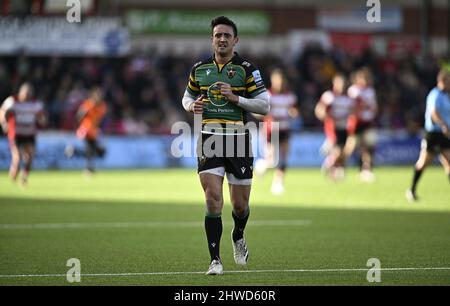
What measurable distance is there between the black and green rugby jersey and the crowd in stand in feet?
85.2

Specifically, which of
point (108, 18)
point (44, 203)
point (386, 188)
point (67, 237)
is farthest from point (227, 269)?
point (108, 18)

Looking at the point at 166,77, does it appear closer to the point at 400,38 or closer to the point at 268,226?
the point at 400,38

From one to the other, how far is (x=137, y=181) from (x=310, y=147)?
11.0 m

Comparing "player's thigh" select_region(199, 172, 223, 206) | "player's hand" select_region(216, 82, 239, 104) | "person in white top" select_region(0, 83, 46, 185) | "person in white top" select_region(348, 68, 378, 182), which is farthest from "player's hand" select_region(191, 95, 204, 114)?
"person in white top" select_region(348, 68, 378, 182)

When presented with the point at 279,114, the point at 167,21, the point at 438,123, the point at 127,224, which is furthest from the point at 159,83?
the point at 127,224

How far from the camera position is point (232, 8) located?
4862cm

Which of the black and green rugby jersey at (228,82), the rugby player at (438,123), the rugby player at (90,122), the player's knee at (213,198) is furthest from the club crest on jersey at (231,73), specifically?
the rugby player at (90,122)

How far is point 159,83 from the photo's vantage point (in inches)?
1582

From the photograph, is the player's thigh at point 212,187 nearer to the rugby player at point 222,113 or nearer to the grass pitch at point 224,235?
the rugby player at point 222,113

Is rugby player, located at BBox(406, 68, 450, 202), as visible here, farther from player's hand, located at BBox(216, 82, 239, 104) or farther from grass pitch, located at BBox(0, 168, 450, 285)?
player's hand, located at BBox(216, 82, 239, 104)

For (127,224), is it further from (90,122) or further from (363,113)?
(90,122)

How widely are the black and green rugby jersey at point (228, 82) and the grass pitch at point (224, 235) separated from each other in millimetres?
1733
